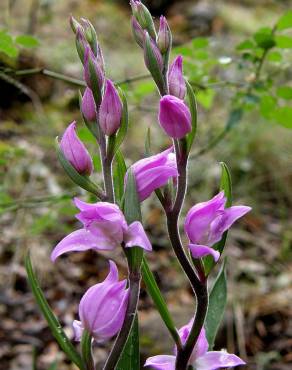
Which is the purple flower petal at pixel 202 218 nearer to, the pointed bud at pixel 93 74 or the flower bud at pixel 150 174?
the flower bud at pixel 150 174

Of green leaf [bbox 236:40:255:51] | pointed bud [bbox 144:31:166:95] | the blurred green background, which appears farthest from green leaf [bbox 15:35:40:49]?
pointed bud [bbox 144:31:166:95]

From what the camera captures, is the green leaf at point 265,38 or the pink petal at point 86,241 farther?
the green leaf at point 265,38

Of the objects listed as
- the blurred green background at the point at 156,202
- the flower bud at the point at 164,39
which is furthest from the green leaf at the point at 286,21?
the flower bud at the point at 164,39

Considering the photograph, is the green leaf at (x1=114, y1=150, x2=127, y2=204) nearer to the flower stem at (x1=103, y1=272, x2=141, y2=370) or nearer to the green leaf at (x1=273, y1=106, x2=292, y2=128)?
the flower stem at (x1=103, y1=272, x2=141, y2=370)

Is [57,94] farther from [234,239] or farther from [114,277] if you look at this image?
[114,277]

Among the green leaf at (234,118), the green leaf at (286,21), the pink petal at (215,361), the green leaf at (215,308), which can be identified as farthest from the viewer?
the green leaf at (234,118)

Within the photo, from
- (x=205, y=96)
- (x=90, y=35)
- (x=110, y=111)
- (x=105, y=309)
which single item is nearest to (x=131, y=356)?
(x=105, y=309)
